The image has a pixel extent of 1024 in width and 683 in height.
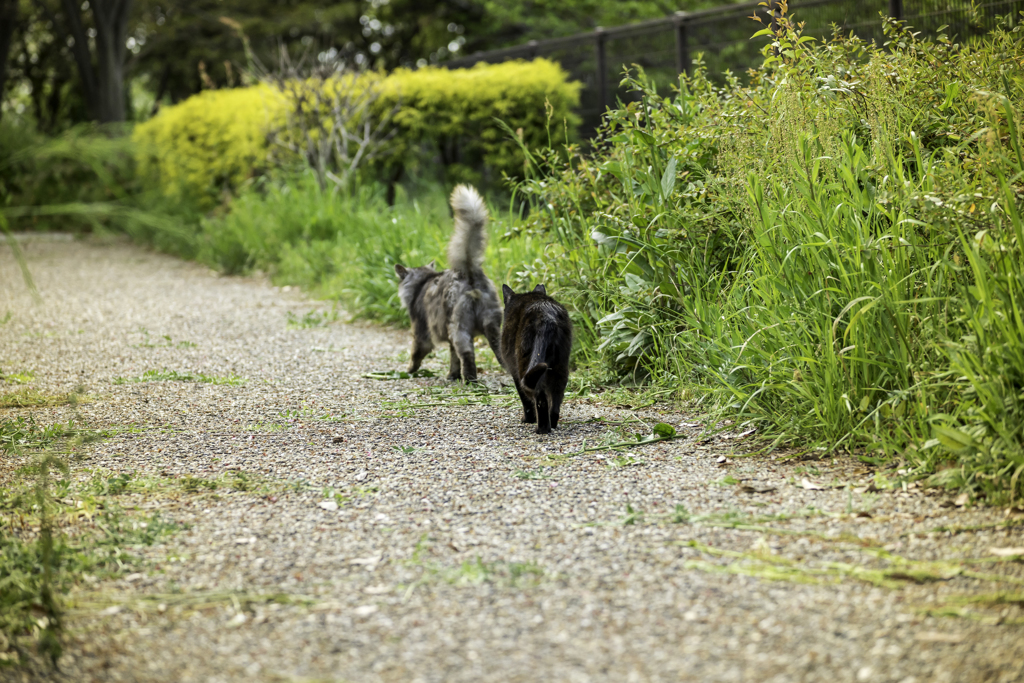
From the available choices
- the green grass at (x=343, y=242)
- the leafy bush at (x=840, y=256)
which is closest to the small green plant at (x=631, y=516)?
the leafy bush at (x=840, y=256)

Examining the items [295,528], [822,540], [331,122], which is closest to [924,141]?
[822,540]

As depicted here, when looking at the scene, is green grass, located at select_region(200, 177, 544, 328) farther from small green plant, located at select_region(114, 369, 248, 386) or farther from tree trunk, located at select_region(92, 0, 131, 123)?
tree trunk, located at select_region(92, 0, 131, 123)

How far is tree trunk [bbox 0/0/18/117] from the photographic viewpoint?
20.2 meters

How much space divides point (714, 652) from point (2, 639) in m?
1.84

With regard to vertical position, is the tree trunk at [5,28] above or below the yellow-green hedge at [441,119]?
above

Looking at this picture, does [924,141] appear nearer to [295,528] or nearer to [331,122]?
[295,528]

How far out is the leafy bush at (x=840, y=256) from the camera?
3.09m

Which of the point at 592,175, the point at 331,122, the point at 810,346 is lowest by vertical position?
the point at 810,346

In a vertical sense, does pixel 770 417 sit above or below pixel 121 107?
below

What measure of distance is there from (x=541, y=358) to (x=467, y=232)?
58.5 inches

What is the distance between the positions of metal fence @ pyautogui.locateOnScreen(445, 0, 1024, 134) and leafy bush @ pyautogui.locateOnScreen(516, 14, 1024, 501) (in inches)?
102

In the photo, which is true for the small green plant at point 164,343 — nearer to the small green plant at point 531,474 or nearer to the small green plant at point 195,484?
the small green plant at point 195,484

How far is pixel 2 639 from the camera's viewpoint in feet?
7.52

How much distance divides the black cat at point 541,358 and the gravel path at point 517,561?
0.15 metres
